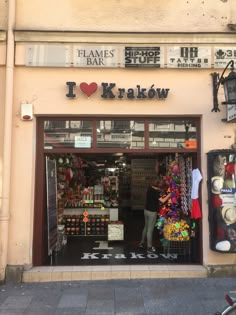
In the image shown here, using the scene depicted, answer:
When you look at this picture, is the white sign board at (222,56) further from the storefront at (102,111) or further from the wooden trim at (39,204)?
the wooden trim at (39,204)

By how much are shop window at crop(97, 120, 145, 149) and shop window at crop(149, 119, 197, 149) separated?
0.23 metres

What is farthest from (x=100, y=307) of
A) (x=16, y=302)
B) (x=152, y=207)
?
(x=152, y=207)

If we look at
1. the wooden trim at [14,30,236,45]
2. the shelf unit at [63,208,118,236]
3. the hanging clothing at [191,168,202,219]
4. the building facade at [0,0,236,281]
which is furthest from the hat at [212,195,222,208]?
the shelf unit at [63,208,118,236]

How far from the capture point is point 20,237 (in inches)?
282

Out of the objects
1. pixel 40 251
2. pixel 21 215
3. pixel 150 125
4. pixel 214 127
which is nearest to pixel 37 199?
pixel 21 215

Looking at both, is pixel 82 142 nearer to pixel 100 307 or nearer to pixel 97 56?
pixel 97 56

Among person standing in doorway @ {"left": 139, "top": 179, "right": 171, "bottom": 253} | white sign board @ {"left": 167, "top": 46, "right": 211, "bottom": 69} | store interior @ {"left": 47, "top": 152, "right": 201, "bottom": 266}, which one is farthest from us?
person standing in doorway @ {"left": 139, "top": 179, "right": 171, "bottom": 253}

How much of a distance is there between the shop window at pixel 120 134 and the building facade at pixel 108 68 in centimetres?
26

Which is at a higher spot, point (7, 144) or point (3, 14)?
point (3, 14)

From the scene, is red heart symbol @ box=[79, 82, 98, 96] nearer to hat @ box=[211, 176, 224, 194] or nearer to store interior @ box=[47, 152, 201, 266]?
store interior @ box=[47, 152, 201, 266]

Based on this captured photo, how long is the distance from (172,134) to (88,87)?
73.2 inches

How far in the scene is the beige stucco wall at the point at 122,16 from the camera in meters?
7.45

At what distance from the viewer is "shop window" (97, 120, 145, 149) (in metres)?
7.64

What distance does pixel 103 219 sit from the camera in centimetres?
1088
